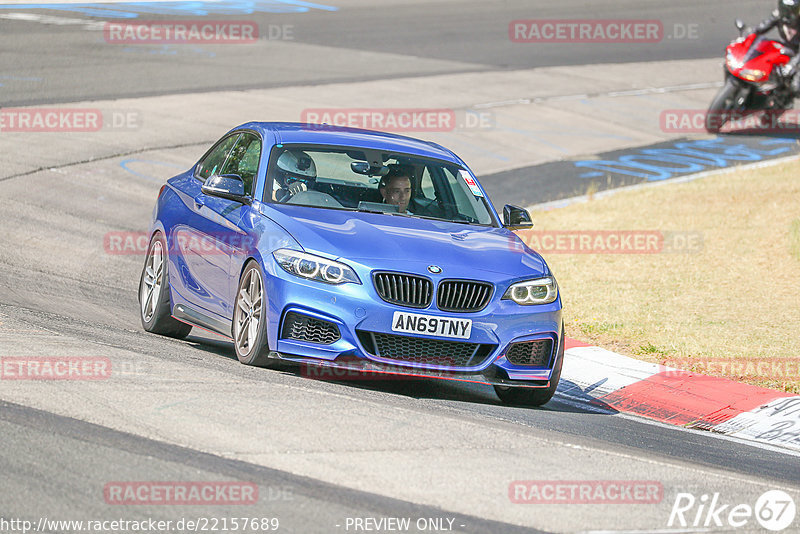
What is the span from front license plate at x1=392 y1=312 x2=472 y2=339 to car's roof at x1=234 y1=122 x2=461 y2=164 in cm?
207

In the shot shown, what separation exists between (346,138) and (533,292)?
2.15 m

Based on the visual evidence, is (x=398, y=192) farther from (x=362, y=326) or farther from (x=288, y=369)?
(x=362, y=326)

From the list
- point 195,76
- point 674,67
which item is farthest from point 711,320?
point 674,67

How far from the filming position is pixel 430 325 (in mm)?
7840

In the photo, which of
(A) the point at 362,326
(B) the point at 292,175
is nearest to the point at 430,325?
(A) the point at 362,326

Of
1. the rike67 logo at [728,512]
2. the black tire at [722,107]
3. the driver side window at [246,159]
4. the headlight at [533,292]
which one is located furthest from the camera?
the black tire at [722,107]

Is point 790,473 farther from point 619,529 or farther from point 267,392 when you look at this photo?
point 267,392

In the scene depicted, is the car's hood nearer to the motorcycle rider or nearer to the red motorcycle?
the red motorcycle

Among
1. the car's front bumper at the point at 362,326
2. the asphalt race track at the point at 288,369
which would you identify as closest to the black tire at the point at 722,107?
the asphalt race track at the point at 288,369

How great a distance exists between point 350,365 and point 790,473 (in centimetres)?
270

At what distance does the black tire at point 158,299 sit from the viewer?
32.4ft

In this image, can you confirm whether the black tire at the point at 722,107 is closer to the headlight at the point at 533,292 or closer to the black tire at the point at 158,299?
the black tire at the point at 158,299

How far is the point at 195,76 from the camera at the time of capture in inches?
942

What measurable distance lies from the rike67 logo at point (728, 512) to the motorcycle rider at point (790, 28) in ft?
57.7
